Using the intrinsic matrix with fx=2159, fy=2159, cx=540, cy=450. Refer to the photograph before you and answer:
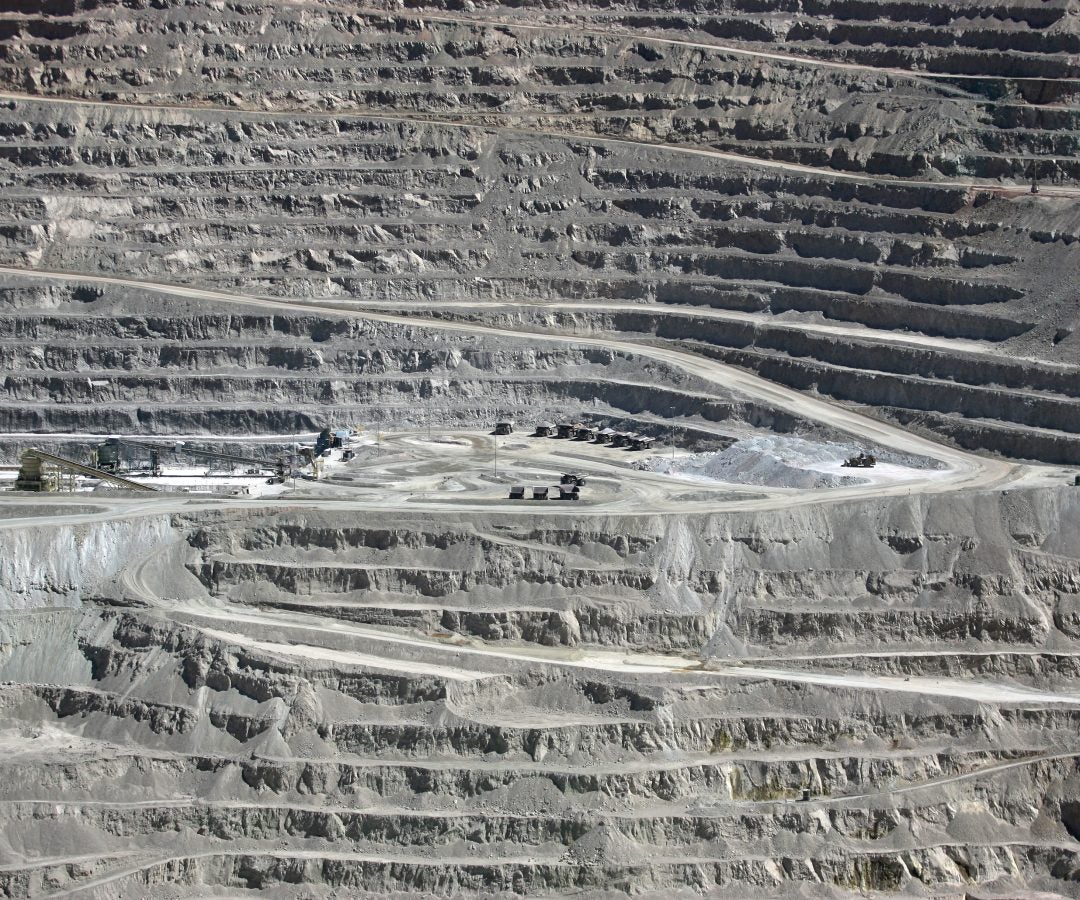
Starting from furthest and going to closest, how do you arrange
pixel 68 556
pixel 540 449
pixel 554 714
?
1. pixel 540 449
2. pixel 68 556
3. pixel 554 714

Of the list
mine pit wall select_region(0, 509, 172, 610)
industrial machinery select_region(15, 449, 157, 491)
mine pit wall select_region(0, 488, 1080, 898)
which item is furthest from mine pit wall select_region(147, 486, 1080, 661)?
industrial machinery select_region(15, 449, 157, 491)

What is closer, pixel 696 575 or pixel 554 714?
pixel 554 714

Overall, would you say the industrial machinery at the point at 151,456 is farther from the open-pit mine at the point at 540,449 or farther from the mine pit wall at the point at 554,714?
the mine pit wall at the point at 554,714

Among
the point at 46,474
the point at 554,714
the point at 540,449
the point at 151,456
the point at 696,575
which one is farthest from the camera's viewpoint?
the point at 540,449

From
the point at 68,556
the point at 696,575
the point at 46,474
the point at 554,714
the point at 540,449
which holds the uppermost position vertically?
the point at 540,449

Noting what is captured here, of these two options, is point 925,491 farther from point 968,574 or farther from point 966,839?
point 966,839

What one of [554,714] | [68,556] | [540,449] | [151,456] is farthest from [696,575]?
[151,456]

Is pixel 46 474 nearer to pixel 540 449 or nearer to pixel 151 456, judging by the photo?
pixel 151 456

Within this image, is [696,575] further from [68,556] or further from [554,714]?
[68,556]

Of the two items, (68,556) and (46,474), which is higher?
(46,474)

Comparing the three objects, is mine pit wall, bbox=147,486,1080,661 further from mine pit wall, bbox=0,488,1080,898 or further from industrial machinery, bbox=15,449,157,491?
industrial machinery, bbox=15,449,157,491
